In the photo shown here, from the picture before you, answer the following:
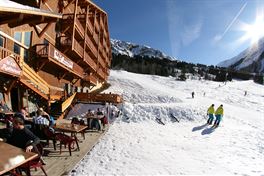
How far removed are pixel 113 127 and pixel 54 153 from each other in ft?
27.8

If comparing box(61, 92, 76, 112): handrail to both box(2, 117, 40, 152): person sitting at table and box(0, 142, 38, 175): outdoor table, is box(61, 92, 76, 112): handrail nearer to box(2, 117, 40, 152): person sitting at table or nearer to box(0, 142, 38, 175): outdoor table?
box(2, 117, 40, 152): person sitting at table

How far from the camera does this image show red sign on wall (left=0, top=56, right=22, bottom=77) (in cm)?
1526

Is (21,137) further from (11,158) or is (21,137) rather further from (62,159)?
(62,159)

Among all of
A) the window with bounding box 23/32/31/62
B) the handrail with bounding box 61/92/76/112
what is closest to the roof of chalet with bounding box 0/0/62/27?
the window with bounding box 23/32/31/62

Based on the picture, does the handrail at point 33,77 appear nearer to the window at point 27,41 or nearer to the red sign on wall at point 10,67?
the red sign on wall at point 10,67

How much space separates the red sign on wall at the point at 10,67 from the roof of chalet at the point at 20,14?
18.9ft

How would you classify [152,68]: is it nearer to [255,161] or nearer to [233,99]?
[233,99]

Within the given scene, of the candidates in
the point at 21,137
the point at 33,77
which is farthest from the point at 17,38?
the point at 21,137

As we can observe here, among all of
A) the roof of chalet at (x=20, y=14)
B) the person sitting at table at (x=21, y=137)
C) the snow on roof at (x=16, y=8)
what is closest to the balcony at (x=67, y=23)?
the roof of chalet at (x=20, y=14)

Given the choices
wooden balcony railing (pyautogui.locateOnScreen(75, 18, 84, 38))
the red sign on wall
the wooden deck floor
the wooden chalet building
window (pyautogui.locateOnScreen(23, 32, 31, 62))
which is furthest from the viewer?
wooden balcony railing (pyautogui.locateOnScreen(75, 18, 84, 38))

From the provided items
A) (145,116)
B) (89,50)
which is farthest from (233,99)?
(145,116)

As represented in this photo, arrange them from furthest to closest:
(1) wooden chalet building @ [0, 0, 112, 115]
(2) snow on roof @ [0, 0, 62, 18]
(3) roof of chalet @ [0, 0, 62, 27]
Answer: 1. (1) wooden chalet building @ [0, 0, 112, 115]
2. (3) roof of chalet @ [0, 0, 62, 27]
3. (2) snow on roof @ [0, 0, 62, 18]

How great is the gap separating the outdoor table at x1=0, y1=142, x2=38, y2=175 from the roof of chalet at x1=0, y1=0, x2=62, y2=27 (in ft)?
12.2

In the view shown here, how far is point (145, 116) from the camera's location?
76.2 ft
